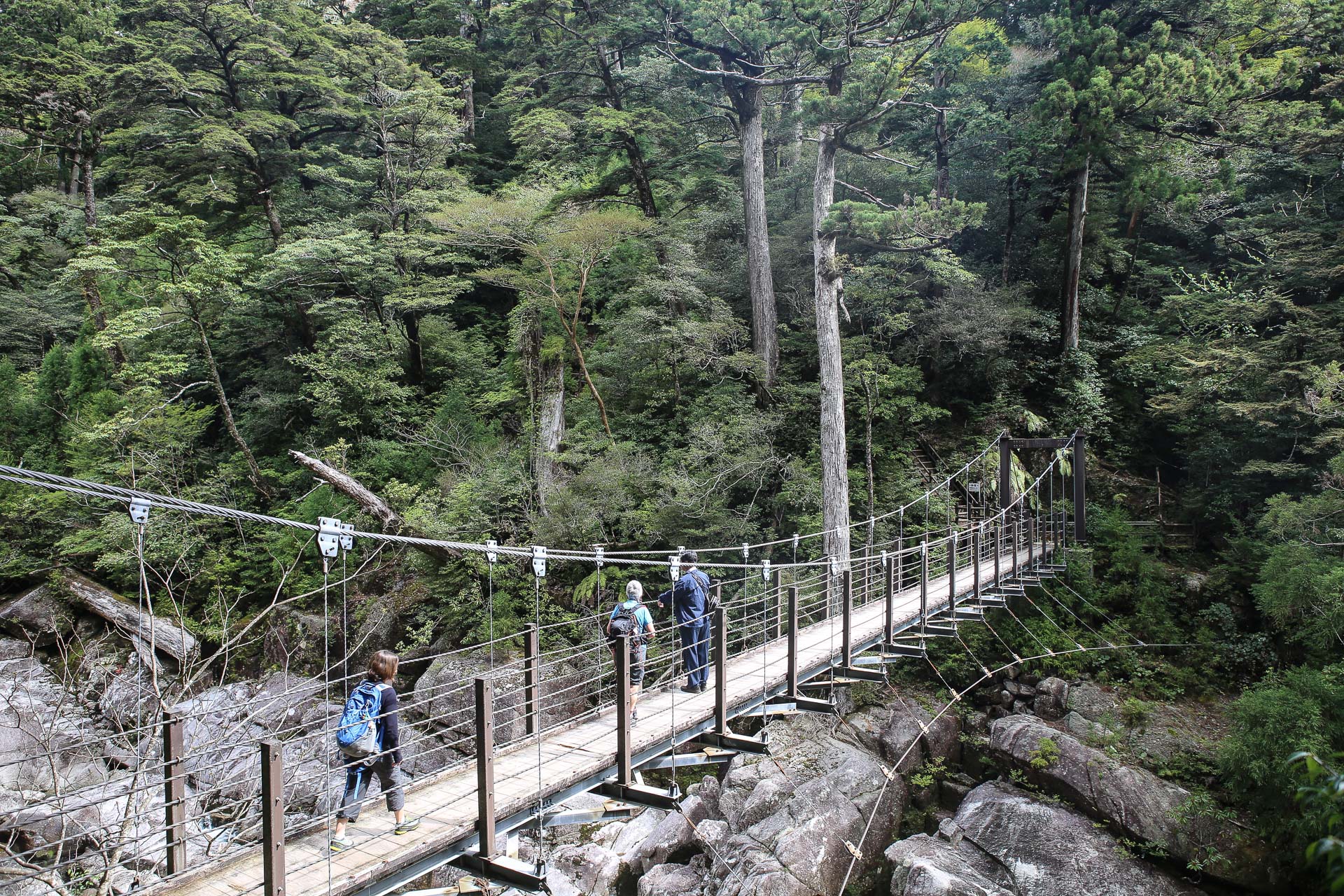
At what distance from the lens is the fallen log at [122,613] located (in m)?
8.91

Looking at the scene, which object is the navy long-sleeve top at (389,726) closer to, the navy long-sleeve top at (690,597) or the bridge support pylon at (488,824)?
the bridge support pylon at (488,824)

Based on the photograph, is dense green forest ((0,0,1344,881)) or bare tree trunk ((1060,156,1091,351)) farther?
bare tree trunk ((1060,156,1091,351))

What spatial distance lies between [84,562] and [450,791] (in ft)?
31.1

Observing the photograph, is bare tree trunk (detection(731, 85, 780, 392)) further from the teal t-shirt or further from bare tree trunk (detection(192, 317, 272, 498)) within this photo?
bare tree trunk (detection(192, 317, 272, 498))

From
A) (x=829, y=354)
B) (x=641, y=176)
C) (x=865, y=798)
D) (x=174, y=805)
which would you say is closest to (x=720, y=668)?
(x=174, y=805)

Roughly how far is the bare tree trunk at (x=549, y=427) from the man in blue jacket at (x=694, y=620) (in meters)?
3.94

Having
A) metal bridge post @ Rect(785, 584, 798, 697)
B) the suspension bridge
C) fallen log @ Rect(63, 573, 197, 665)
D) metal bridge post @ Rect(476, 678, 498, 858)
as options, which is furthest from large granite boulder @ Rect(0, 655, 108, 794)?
metal bridge post @ Rect(785, 584, 798, 697)

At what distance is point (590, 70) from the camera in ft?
35.5

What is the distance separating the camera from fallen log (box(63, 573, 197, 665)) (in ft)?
29.2

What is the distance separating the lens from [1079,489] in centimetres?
791

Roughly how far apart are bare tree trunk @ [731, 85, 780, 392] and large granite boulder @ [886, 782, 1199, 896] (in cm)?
542

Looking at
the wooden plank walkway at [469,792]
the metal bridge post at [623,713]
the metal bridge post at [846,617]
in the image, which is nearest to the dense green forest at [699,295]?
the metal bridge post at [846,617]

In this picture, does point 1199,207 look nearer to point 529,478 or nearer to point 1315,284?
point 1315,284

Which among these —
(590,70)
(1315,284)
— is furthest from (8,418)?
(1315,284)
